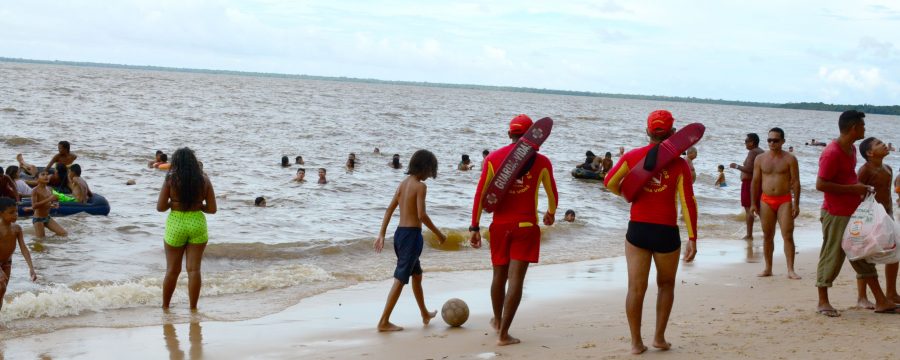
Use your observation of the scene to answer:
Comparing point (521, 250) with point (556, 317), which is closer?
point (521, 250)

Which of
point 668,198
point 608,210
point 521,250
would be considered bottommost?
point 608,210

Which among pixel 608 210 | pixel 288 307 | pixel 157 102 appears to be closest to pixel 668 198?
pixel 288 307

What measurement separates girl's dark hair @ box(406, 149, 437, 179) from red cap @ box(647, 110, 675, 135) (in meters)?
2.00

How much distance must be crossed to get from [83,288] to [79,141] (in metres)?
25.8

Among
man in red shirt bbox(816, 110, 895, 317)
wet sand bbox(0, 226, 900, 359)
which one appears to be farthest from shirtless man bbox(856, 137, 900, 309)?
wet sand bbox(0, 226, 900, 359)

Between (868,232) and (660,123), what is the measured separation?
220 cm

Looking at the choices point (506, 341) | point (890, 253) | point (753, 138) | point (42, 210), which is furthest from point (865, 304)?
point (42, 210)

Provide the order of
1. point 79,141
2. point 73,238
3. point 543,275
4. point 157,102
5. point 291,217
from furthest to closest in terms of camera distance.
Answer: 1. point 157,102
2. point 79,141
3. point 291,217
4. point 73,238
5. point 543,275

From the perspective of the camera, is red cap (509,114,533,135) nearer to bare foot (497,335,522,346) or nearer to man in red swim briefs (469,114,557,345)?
man in red swim briefs (469,114,557,345)

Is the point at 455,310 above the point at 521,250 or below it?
below

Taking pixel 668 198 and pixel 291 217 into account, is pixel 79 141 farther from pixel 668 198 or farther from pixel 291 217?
pixel 668 198

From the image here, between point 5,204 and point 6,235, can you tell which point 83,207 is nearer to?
point 5,204

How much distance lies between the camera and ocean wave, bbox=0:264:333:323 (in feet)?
29.4

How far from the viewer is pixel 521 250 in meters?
6.79
